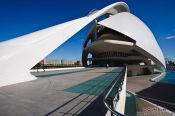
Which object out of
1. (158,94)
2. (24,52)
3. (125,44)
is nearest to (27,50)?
(24,52)

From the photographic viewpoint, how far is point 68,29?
472 inches

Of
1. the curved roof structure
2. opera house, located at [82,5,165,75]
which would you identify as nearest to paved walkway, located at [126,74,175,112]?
the curved roof structure

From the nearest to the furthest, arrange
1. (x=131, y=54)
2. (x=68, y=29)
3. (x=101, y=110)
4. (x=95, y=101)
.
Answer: (x=101, y=110), (x=95, y=101), (x=68, y=29), (x=131, y=54)

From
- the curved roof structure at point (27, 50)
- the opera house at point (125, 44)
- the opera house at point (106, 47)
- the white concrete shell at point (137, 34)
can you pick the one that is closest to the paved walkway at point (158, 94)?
the opera house at point (106, 47)

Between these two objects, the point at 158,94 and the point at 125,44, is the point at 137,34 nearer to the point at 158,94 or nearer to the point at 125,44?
the point at 125,44

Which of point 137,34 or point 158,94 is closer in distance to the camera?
point 158,94

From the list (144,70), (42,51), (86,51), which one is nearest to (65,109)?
(42,51)

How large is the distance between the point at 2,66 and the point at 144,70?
25.6 metres

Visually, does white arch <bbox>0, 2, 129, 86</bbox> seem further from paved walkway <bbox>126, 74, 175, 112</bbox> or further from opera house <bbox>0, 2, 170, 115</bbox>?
paved walkway <bbox>126, 74, 175, 112</bbox>

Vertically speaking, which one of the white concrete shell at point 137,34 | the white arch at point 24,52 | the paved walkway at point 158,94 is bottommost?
the paved walkway at point 158,94

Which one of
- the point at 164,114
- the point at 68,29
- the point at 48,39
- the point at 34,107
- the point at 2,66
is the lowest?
the point at 164,114

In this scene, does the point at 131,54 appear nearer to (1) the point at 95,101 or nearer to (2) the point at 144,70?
(2) the point at 144,70

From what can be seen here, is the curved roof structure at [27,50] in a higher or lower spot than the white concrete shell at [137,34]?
lower

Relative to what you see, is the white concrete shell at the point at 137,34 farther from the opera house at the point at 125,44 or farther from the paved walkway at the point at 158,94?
the paved walkway at the point at 158,94
